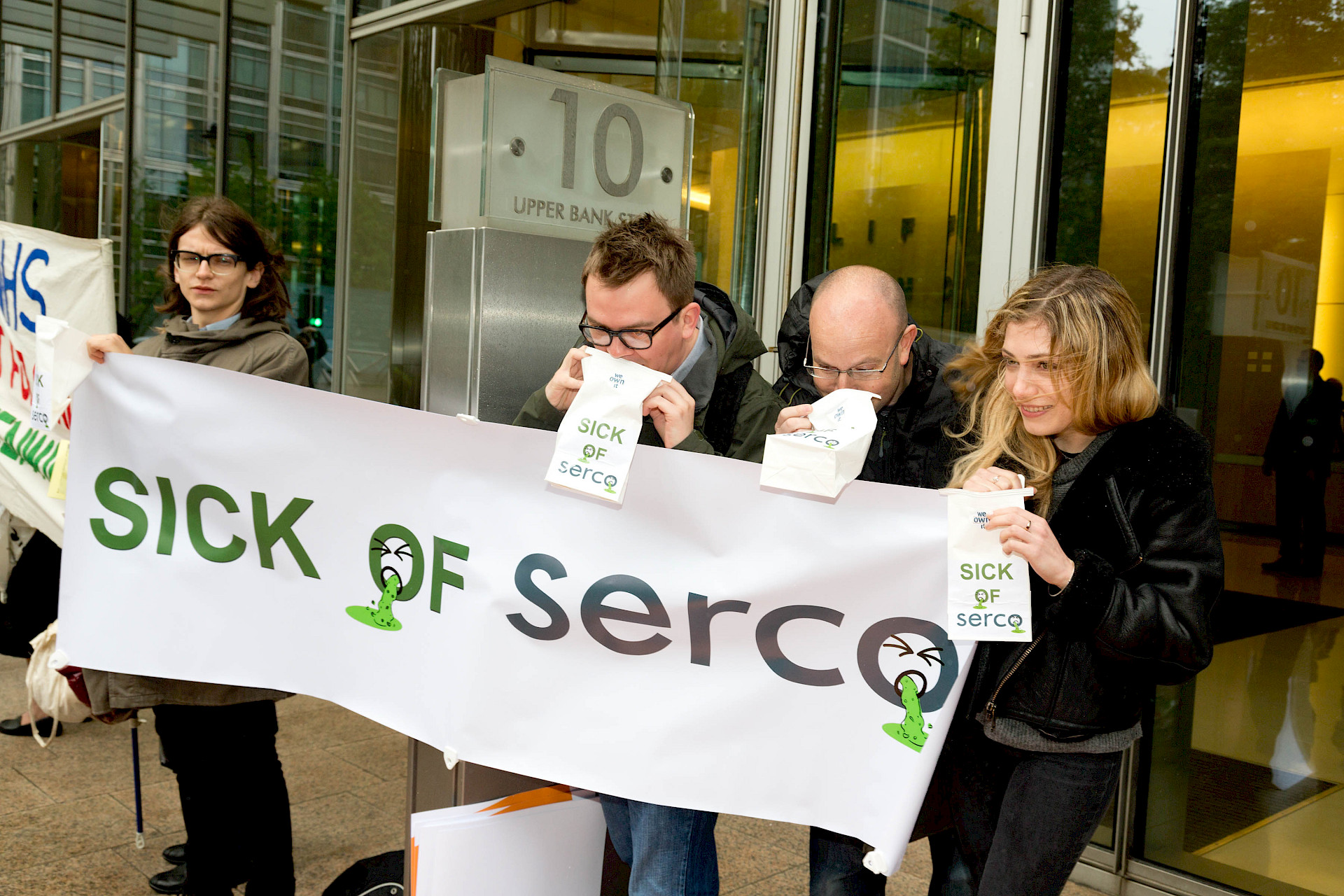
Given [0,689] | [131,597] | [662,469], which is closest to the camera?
[662,469]

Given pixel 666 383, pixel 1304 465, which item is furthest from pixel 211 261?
pixel 1304 465

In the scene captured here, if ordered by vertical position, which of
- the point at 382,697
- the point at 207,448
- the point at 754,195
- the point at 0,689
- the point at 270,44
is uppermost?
the point at 270,44

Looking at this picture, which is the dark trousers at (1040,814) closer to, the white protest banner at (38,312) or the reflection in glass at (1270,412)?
the reflection in glass at (1270,412)

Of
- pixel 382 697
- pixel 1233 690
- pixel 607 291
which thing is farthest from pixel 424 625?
pixel 1233 690

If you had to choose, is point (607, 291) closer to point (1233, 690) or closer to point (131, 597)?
point (131, 597)

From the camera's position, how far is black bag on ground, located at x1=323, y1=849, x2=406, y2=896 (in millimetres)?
2822

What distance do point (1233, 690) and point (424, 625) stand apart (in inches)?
100

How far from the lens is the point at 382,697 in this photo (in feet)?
7.53

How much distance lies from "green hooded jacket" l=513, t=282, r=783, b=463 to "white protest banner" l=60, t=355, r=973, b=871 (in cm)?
14

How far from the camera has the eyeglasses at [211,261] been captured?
266 centimetres

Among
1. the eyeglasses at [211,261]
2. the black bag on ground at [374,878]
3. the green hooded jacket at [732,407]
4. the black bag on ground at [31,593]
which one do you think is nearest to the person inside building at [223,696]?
the eyeglasses at [211,261]

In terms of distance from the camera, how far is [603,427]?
202 centimetres

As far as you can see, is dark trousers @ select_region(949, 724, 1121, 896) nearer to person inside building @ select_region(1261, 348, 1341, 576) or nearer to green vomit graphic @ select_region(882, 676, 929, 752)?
green vomit graphic @ select_region(882, 676, 929, 752)

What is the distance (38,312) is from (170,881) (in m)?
1.65
